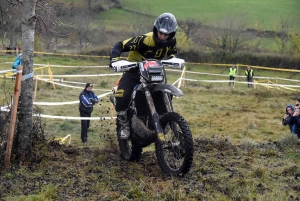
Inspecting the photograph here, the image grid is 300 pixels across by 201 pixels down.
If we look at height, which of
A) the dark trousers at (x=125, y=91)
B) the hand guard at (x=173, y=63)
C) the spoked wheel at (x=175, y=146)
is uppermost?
the hand guard at (x=173, y=63)

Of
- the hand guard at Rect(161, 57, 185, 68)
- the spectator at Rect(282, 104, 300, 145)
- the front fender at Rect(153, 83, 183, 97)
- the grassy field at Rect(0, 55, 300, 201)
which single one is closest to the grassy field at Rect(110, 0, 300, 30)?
the spectator at Rect(282, 104, 300, 145)

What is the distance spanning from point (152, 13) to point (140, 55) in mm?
54137

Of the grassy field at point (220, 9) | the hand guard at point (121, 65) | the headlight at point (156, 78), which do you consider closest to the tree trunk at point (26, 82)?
the hand guard at point (121, 65)

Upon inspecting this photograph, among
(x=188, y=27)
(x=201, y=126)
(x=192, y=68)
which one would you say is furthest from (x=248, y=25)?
(x=201, y=126)

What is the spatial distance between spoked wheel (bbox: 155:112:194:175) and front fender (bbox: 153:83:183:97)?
26cm

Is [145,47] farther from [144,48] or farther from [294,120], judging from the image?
[294,120]

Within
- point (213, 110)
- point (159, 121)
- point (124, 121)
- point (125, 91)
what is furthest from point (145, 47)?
point (213, 110)

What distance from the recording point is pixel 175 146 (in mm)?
4777

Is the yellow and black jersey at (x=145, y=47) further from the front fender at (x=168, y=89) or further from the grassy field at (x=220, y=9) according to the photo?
the grassy field at (x=220, y=9)

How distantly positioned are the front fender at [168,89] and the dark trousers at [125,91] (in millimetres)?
514

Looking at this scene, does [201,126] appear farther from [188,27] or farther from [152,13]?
[152,13]

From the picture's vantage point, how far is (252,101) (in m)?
18.7

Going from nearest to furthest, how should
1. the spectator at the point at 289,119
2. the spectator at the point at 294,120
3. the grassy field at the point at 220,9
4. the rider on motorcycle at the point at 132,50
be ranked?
the rider on motorcycle at the point at 132,50 < the spectator at the point at 294,120 < the spectator at the point at 289,119 < the grassy field at the point at 220,9

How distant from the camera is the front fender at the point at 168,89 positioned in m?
4.93
